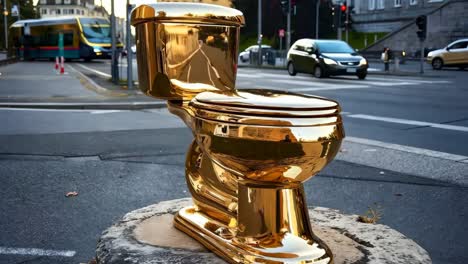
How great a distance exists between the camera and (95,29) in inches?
1586

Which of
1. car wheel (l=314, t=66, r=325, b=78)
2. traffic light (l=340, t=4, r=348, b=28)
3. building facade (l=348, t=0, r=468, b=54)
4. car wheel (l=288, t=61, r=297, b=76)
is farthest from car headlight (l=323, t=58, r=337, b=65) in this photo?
building facade (l=348, t=0, r=468, b=54)

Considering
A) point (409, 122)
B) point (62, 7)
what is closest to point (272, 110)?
point (409, 122)

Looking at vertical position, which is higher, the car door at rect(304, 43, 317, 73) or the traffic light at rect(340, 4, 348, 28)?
the traffic light at rect(340, 4, 348, 28)

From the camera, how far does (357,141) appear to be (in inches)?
298

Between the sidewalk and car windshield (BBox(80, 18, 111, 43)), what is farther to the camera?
car windshield (BBox(80, 18, 111, 43))

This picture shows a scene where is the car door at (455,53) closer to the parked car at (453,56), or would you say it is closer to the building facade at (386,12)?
the parked car at (453,56)

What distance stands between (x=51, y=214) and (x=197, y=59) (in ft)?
8.46

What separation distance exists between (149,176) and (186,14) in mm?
3558

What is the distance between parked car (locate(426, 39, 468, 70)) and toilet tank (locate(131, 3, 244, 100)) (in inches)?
1155

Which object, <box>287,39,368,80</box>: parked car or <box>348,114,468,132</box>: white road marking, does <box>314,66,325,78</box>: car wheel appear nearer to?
<box>287,39,368,80</box>: parked car

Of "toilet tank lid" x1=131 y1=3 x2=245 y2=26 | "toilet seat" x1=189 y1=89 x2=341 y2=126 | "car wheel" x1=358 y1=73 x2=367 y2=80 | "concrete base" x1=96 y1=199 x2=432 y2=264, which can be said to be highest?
"toilet tank lid" x1=131 y1=3 x2=245 y2=26

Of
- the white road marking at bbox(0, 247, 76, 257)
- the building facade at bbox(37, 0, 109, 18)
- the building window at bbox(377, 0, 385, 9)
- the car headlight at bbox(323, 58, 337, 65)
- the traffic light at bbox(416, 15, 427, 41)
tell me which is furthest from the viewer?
the building facade at bbox(37, 0, 109, 18)

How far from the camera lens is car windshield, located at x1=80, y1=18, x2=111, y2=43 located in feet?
131

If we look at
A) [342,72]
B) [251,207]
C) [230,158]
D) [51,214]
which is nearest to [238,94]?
[230,158]
